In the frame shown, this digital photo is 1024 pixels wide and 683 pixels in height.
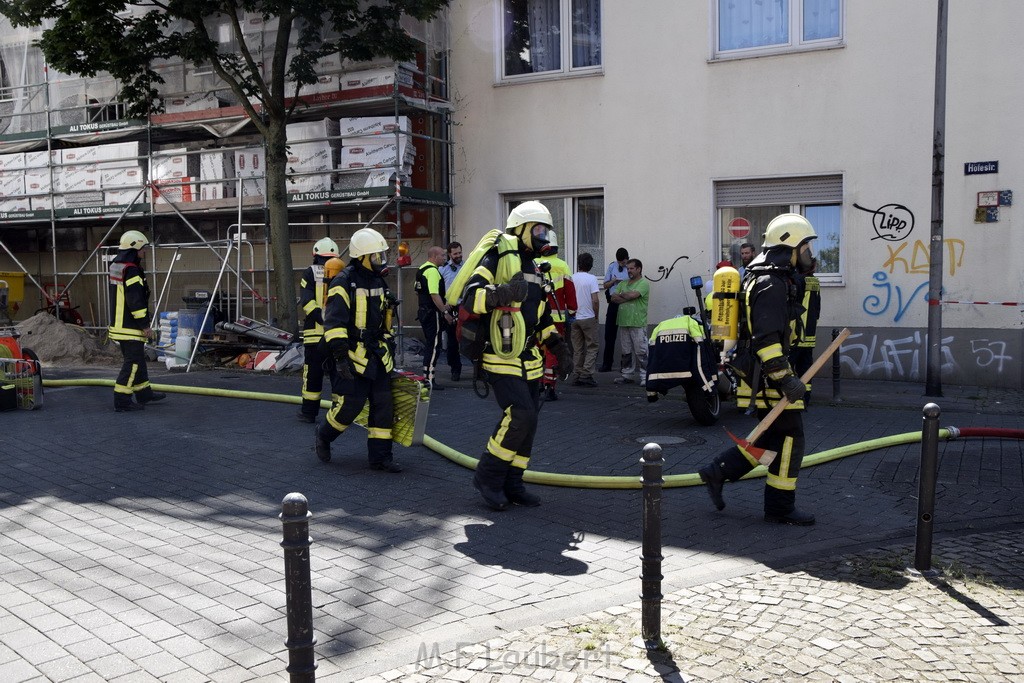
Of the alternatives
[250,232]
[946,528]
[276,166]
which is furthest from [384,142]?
[946,528]

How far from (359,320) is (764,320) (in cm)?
329

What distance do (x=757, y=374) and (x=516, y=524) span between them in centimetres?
183

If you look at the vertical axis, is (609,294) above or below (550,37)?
below

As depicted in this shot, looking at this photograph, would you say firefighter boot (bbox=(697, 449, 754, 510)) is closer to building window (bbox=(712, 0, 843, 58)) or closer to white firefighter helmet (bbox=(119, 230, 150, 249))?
white firefighter helmet (bbox=(119, 230, 150, 249))

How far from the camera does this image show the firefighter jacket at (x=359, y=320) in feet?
24.9

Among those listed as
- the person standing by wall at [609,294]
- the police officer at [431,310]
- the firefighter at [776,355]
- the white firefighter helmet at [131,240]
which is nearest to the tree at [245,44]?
the police officer at [431,310]

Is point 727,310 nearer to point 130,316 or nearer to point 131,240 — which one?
point 131,240

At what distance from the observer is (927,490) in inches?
205

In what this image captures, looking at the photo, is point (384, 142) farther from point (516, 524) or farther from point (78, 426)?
point (516, 524)

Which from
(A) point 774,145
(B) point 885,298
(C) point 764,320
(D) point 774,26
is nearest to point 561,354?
(C) point 764,320

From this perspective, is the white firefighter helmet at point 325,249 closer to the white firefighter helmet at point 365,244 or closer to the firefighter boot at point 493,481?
the white firefighter helmet at point 365,244

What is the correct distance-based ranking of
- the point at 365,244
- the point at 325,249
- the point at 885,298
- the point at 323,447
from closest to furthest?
1. the point at 365,244
2. the point at 323,447
3. the point at 325,249
4. the point at 885,298

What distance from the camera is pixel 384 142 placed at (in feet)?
51.3

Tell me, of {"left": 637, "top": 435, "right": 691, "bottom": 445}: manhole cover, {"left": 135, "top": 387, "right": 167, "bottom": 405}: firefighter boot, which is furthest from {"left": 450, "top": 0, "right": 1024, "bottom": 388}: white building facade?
{"left": 135, "top": 387, "right": 167, "bottom": 405}: firefighter boot
